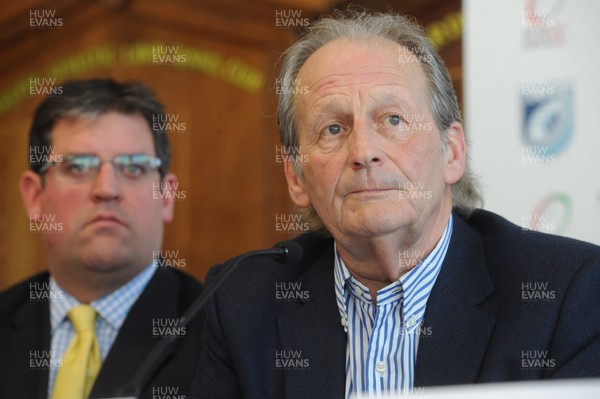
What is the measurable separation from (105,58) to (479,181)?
2112mm

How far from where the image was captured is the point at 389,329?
1.83 metres

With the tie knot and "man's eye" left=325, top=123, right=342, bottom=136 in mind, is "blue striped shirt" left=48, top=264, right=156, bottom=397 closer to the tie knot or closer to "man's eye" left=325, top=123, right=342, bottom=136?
the tie knot

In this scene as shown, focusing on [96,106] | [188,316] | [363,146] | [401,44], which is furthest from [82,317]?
[401,44]

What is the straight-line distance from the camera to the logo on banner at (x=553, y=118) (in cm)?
208

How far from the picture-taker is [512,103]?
84.1 inches

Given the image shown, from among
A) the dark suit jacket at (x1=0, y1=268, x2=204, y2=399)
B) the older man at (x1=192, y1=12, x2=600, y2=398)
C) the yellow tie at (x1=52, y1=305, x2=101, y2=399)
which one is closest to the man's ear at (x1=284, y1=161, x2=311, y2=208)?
the older man at (x1=192, y1=12, x2=600, y2=398)

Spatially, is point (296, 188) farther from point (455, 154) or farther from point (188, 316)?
point (188, 316)

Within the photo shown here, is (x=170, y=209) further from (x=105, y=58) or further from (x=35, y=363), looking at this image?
(x=105, y=58)

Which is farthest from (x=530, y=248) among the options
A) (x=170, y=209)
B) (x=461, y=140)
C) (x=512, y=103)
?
(x=170, y=209)

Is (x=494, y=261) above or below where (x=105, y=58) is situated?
below

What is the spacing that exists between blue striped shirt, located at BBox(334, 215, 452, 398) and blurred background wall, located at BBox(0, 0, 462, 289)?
1.72 m

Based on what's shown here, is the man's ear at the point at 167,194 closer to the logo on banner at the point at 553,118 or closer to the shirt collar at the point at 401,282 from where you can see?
the shirt collar at the point at 401,282

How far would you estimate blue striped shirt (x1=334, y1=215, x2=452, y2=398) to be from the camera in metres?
1.79

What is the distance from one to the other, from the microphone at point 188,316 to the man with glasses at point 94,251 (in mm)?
674
